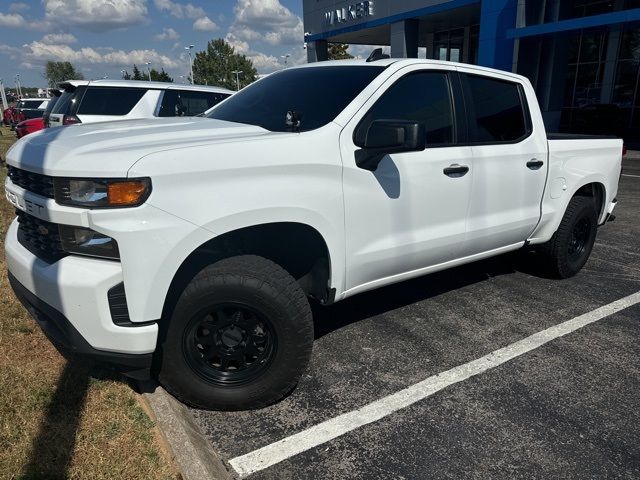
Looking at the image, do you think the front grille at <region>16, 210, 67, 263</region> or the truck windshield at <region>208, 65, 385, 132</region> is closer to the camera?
the front grille at <region>16, 210, 67, 263</region>

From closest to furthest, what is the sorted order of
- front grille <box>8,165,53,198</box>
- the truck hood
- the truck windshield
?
the truck hood < front grille <box>8,165,53,198</box> < the truck windshield

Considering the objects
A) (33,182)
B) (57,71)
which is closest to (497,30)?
(33,182)

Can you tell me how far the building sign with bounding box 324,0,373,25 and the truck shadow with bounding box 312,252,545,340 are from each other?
24.3 meters

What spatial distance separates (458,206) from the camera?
146 inches

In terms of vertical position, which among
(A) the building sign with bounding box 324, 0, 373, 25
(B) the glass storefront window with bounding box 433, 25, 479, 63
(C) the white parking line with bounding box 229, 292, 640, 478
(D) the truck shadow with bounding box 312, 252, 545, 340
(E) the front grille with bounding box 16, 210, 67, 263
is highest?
(A) the building sign with bounding box 324, 0, 373, 25

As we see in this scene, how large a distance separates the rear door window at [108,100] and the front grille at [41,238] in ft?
20.3

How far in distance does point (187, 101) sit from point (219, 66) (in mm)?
87028

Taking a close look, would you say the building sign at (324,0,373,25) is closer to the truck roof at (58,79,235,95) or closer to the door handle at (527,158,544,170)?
the truck roof at (58,79,235,95)

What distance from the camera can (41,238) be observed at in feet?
8.72

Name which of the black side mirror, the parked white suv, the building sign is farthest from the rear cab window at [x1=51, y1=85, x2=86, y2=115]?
the building sign

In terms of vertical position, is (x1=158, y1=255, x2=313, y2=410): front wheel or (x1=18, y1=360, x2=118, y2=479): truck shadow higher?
(x1=158, y1=255, x2=313, y2=410): front wheel

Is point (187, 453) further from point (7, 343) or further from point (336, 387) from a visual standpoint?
point (7, 343)

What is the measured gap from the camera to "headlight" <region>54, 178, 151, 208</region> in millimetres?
2344

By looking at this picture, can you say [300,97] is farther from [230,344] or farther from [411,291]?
[411,291]
